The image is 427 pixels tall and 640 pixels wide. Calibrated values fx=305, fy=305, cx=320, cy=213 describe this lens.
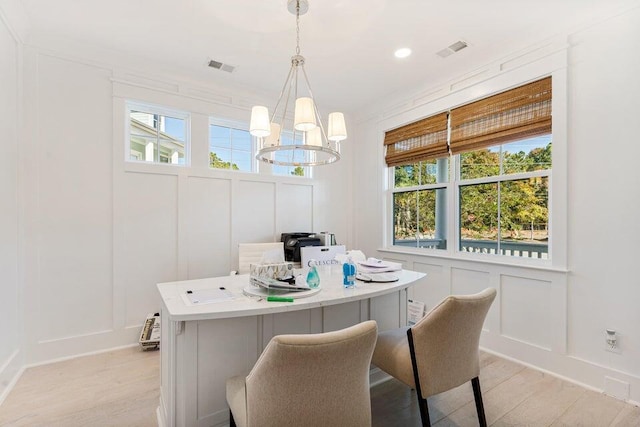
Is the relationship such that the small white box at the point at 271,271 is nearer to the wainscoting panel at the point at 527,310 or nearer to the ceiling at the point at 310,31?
the ceiling at the point at 310,31

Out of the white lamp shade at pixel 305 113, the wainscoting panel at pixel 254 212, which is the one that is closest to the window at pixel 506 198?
the white lamp shade at pixel 305 113

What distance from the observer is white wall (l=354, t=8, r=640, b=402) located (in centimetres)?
213

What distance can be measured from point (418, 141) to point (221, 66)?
7.65 ft

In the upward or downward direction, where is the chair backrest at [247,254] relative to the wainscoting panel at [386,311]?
upward

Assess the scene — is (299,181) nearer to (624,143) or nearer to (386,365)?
(386,365)

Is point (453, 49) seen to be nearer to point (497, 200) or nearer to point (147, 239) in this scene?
point (497, 200)

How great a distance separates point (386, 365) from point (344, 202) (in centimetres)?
294

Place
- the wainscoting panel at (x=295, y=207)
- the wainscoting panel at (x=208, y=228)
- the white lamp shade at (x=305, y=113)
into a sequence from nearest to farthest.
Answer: the white lamp shade at (x=305, y=113) < the wainscoting panel at (x=208, y=228) < the wainscoting panel at (x=295, y=207)

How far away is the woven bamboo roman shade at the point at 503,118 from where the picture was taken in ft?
8.43

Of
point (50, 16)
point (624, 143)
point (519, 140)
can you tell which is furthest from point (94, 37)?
point (624, 143)

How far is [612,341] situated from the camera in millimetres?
2184

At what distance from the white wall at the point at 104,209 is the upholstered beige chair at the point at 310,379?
2.39m

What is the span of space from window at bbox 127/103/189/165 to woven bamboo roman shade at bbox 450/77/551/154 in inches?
117

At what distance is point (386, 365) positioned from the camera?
1763mm
